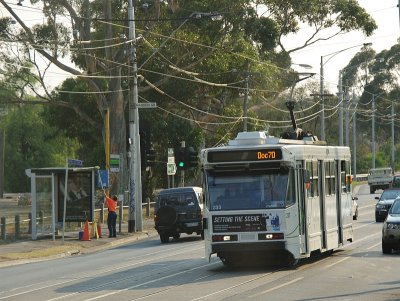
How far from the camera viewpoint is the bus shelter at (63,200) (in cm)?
3778

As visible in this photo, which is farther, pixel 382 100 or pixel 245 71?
pixel 382 100

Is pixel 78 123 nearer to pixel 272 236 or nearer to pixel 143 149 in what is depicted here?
pixel 143 149

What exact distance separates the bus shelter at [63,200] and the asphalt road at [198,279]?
8.71m

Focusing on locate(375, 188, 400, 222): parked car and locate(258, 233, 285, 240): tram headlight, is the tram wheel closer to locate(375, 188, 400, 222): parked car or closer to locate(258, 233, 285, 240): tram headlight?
locate(375, 188, 400, 222): parked car

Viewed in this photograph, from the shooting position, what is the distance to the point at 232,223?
21000mm

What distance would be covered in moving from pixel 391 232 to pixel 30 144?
73045 millimetres

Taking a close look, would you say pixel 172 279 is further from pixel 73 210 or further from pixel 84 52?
pixel 84 52

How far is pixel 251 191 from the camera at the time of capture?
69.2ft

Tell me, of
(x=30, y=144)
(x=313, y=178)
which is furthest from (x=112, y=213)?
(x=30, y=144)

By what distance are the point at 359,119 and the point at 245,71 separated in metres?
63.6

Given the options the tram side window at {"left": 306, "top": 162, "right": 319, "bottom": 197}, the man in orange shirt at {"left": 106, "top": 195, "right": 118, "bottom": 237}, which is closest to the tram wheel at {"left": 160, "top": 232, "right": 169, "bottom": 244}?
the man in orange shirt at {"left": 106, "top": 195, "right": 118, "bottom": 237}

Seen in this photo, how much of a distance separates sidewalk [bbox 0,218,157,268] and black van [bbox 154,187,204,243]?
2.50 metres

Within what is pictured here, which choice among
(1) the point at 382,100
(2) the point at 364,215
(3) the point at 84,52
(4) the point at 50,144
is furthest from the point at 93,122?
(1) the point at 382,100

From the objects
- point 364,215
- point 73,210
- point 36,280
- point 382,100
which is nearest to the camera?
point 36,280
